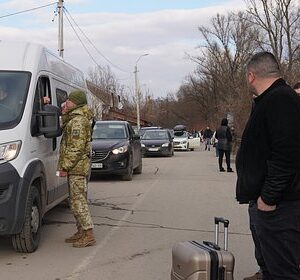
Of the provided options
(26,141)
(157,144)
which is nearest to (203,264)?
(26,141)

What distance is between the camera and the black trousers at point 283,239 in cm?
381

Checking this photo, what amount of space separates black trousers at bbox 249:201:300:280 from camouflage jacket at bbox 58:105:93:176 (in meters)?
3.78

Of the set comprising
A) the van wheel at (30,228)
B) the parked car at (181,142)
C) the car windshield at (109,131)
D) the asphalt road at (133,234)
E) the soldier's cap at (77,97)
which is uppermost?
the soldier's cap at (77,97)

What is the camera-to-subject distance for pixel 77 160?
7234mm

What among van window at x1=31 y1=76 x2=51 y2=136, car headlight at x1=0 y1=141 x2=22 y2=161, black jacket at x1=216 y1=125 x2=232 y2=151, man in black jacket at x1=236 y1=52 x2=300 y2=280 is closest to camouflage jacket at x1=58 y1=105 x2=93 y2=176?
van window at x1=31 y1=76 x2=51 y2=136

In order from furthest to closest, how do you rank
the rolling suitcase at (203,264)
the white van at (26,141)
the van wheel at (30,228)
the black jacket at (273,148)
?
the van wheel at (30,228), the white van at (26,141), the rolling suitcase at (203,264), the black jacket at (273,148)

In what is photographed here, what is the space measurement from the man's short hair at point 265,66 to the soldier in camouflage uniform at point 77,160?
3.64 m

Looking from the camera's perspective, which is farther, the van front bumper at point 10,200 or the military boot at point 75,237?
the military boot at point 75,237

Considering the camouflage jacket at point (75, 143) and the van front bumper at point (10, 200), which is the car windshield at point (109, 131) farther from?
the van front bumper at point (10, 200)

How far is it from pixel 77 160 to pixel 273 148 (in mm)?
3918

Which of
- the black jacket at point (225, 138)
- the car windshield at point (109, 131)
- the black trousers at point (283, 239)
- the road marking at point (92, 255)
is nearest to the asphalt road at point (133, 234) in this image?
the road marking at point (92, 255)

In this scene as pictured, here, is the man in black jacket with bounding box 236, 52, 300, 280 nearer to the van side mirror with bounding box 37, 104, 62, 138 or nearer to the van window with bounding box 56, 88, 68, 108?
the van side mirror with bounding box 37, 104, 62, 138

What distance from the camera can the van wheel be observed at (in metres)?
6.65

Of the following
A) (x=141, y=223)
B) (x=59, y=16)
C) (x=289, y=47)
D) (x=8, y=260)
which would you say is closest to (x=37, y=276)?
(x=8, y=260)
